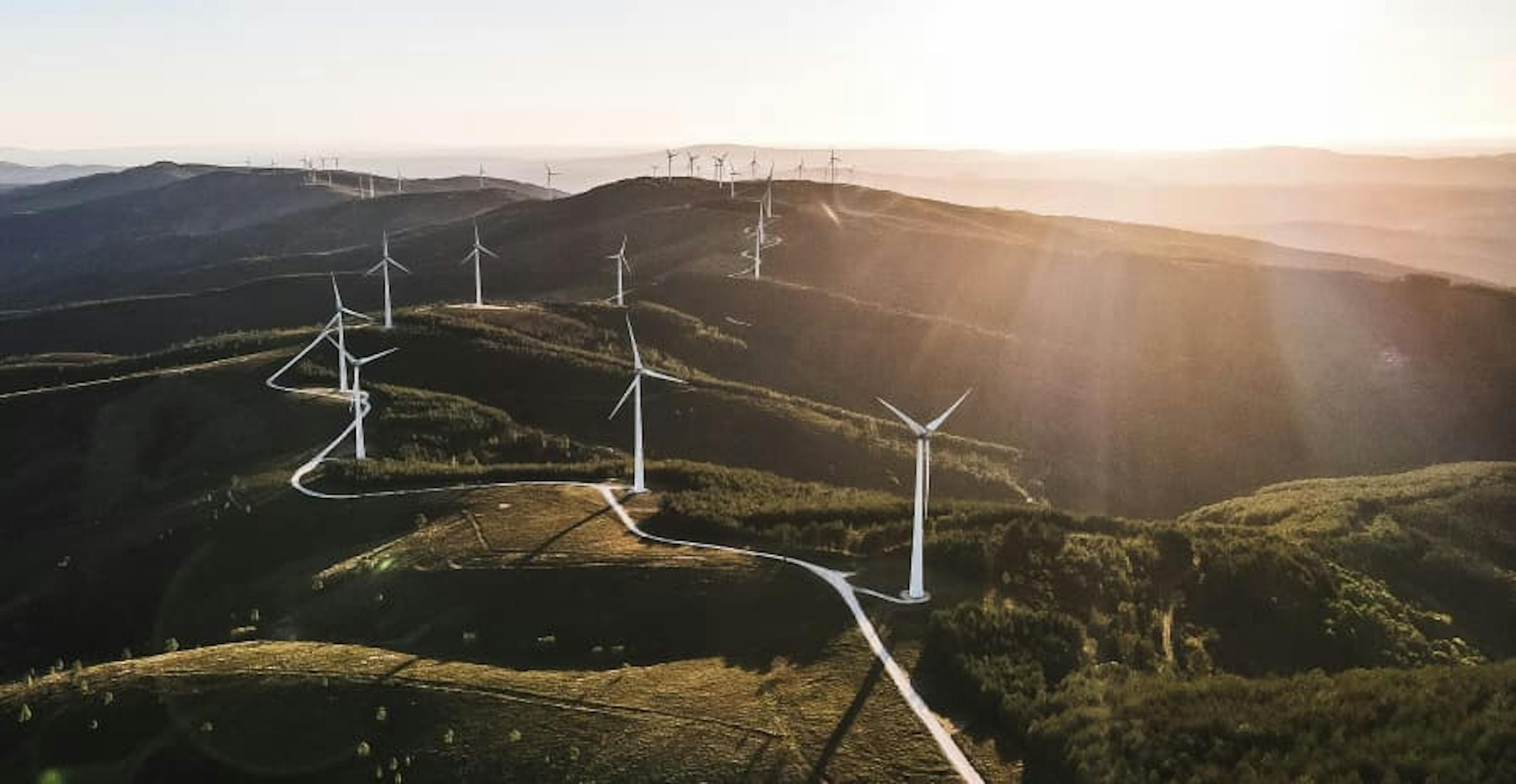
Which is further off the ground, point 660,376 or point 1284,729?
point 660,376

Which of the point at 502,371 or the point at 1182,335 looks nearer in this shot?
the point at 502,371

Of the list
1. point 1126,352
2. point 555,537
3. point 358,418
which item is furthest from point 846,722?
point 1126,352

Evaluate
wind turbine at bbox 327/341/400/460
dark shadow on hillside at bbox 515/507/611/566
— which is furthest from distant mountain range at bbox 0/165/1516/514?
dark shadow on hillside at bbox 515/507/611/566

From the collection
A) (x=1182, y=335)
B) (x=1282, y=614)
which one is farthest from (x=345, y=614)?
(x=1182, y=335)

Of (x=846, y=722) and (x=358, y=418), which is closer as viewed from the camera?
(x=846, y=722)

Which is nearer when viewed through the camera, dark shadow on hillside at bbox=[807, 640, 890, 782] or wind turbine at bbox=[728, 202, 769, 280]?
dark shadow on hillside at bbox=[807, 640, 890, 782]

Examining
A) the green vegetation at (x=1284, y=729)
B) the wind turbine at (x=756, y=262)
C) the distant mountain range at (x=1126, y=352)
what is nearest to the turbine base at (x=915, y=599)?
the green vegetation at (x=1284, y=729)

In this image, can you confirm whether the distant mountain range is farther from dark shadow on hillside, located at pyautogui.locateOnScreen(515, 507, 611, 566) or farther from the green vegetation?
the green vegetation

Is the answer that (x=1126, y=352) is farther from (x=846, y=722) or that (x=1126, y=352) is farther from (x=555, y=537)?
(x=846, y=722)

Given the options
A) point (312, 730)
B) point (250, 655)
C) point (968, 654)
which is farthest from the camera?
point (250, 655)

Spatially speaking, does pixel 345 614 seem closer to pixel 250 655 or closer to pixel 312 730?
pixel 250 655

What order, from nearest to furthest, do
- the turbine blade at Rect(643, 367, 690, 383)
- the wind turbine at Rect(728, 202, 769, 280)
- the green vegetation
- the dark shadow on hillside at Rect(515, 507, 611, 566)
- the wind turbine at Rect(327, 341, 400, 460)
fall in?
the green vegetation, the dark shadow on hillside at Rect(515, 507, 611, 566), the turbine blade at Rect(643, 367, 690, 383), the wind turbine at Rect(327, 341, 400, 460), the wind turbine at Rect(728, 202, 769, 280)
